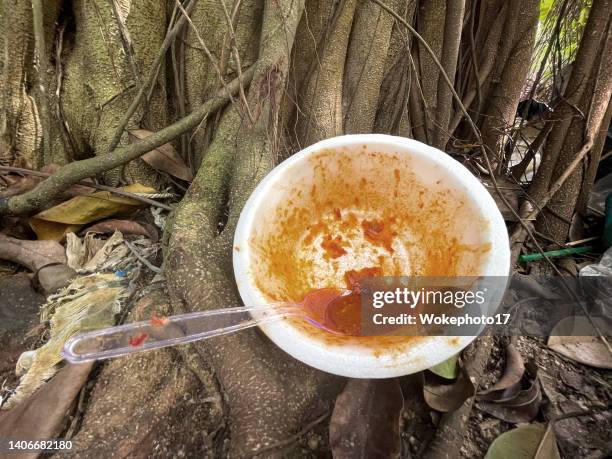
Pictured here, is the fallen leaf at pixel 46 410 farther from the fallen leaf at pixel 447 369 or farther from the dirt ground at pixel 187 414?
the fallen leaf at pixel 447 369

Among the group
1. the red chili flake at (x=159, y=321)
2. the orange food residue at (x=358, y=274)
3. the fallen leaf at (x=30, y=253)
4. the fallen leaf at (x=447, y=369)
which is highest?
Answer: the red chili flake at (x=159, y=321)

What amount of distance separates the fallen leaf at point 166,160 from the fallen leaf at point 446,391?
130 cm

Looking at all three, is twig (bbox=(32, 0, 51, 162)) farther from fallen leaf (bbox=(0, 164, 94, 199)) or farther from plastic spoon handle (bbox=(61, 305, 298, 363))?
plastic spoon handle (bbox=(61, 305, 298, 363))

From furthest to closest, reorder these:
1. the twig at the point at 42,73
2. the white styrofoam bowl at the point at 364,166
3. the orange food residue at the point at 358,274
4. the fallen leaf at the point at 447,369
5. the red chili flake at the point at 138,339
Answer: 1. the twig at the point at 42,73
2. the orange food residue at the point at 358,274
3. the fallen leaf at the point at 447,369
4. the red chili flake at the point at 138,339
5. the white styrofoam bowl at the point at 364,166

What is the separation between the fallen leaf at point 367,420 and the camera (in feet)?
3.01

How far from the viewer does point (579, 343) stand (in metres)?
1.38

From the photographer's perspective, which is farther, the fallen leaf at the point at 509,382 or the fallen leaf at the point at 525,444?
the fallen leaf at the point at 509,382

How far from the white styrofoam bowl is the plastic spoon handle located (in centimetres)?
6

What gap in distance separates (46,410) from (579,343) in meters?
1.85

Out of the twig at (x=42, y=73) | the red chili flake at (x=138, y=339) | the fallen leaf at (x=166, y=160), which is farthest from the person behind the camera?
the fallen leaf at (x=166, y=160)

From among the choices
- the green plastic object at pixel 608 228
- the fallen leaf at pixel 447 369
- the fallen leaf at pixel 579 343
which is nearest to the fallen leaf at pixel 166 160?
the fallen leaf at pixel 447 369

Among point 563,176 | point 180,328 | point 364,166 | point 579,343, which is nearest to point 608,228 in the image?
point 563,176

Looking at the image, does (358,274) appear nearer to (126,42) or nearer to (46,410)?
(46,410)

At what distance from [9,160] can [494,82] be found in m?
2.63
